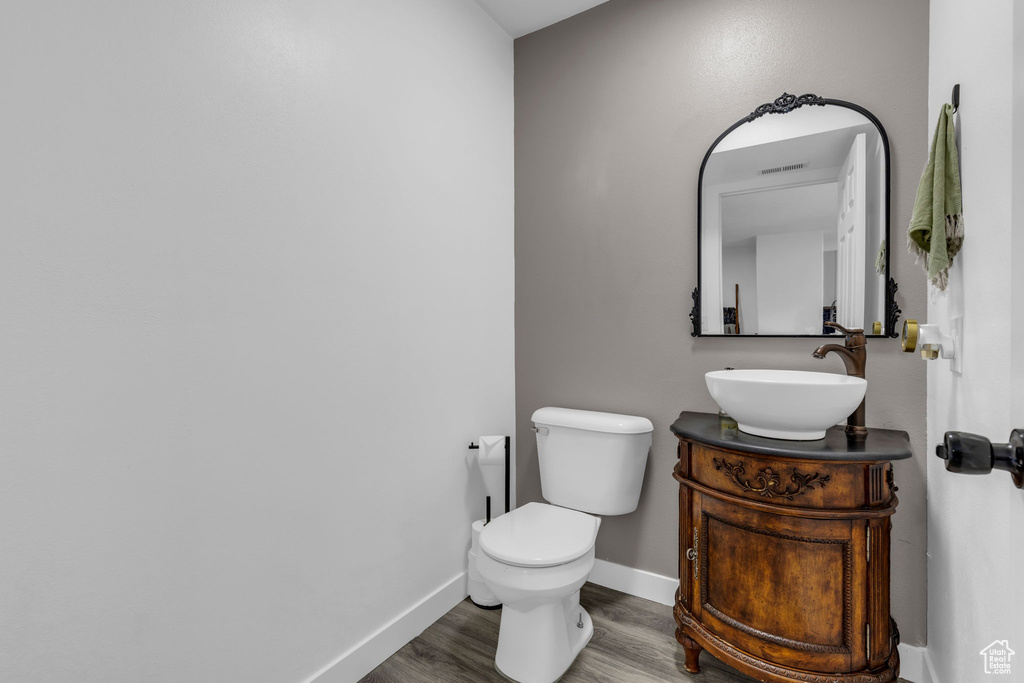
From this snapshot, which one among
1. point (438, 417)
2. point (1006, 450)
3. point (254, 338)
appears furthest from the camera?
point (438, 417)

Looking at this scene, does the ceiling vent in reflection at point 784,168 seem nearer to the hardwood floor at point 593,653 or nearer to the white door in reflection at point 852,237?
the white door in reflection at point 852,237

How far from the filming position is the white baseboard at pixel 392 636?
5.07ft

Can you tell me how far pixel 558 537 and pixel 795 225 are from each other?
1.45m

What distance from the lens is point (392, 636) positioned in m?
1.73

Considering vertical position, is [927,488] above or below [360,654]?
above

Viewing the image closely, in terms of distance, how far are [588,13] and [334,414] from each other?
2085 millimetres

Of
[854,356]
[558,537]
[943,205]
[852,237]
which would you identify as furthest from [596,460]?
[943,205]

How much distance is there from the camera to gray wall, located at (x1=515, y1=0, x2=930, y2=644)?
5.32 ft

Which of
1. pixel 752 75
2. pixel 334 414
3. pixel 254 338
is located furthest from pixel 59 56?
pixel 752 75

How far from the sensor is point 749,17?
6.05 ft

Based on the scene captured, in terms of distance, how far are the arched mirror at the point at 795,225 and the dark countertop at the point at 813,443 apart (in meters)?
0.34

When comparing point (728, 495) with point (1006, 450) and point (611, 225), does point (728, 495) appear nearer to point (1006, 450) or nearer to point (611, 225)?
point (1006, 450)

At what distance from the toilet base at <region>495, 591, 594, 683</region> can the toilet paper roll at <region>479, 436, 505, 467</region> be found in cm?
57

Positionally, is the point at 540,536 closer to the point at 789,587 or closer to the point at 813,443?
the point at 789,587
